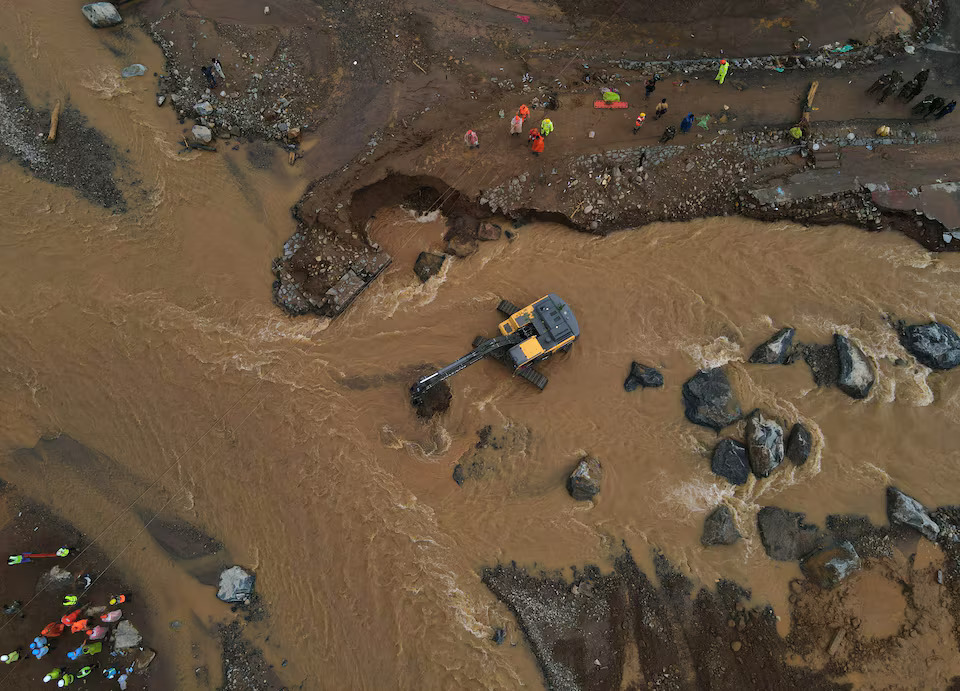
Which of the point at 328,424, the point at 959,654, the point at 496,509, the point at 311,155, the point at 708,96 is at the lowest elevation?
the point at 959,654

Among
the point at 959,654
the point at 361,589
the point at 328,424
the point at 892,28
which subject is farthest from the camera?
the point at 892,28

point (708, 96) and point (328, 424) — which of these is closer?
point (328, 424)

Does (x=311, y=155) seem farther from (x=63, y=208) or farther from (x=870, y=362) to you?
(x=870, y=362)

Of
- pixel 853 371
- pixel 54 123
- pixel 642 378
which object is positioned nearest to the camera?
pixel 853 371

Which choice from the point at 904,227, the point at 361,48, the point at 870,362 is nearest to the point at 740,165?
the point at 904,227

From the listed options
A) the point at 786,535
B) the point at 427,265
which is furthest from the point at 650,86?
the point at 786,535

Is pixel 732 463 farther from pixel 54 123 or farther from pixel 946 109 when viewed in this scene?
pixel 54 123

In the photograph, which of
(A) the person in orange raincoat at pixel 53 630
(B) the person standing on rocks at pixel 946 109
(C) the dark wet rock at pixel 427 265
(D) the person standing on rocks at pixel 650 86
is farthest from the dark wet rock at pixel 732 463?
(A) the person in orange raincoat at pixel 53 630
